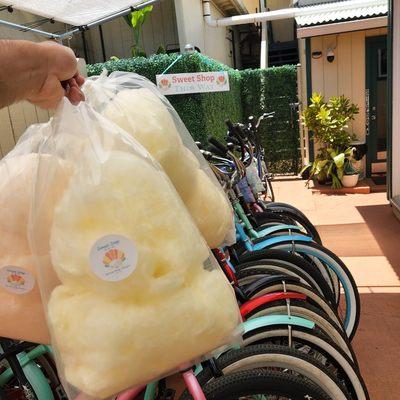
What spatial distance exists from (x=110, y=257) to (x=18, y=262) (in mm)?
254

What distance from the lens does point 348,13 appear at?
24.4ft

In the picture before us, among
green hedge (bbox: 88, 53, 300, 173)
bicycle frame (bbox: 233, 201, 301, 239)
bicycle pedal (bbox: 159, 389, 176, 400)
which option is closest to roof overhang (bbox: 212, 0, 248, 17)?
green hedge (bbox: 88, 53, 300, 173)

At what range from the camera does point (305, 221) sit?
12.5ft

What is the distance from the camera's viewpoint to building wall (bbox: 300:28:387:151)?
7.83 metres

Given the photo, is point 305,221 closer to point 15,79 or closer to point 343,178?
point 15,79

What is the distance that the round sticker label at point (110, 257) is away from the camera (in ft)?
2.69

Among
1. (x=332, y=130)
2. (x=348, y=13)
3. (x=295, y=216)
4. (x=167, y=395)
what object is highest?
(x=348, y=13)

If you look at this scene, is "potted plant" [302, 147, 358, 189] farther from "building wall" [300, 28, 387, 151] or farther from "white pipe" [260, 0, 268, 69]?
"white pipe" [260, 0, 268, 69]

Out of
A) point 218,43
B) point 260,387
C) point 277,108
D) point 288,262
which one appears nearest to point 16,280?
point 260,387

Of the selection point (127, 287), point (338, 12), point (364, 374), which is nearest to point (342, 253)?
point (364, 374)

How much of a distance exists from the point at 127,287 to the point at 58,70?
19.8 inches

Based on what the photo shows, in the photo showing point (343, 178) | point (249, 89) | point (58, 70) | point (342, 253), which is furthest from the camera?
point (249, 89)

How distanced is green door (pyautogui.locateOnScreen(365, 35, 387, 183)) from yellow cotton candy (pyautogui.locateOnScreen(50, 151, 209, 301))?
25.5 feet

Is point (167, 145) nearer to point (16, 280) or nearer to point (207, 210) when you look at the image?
point (207, 210)
